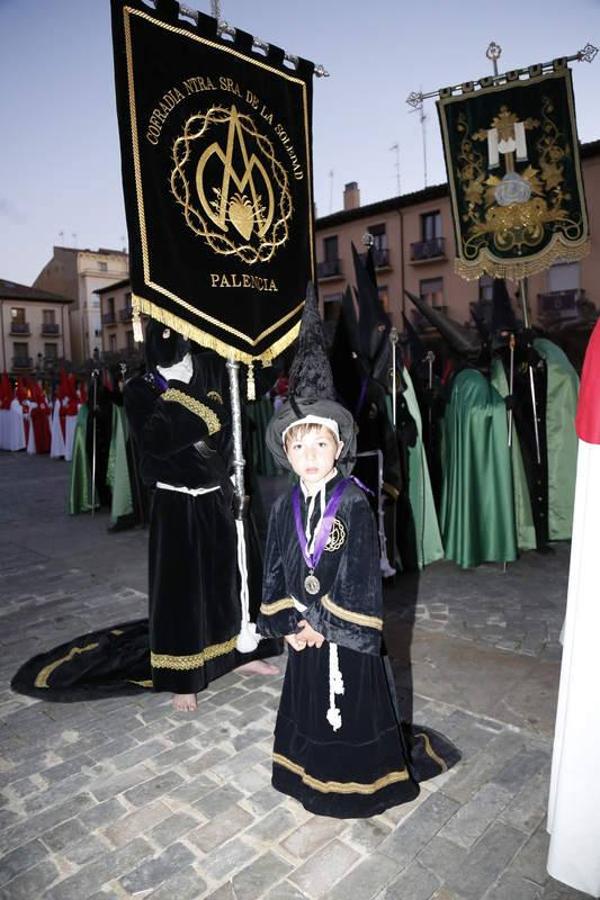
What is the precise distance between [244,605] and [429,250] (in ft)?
90.2

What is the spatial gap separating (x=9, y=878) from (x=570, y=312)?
86.8ft

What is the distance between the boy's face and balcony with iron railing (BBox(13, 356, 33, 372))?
50.4 metres

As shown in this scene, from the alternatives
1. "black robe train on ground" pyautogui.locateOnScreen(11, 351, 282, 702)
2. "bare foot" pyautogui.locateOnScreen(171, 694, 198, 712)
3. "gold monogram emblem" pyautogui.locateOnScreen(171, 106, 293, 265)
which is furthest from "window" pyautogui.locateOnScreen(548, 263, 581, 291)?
"bare foot" pyautogui.locateOnScreen(171, 694, 198, 712)

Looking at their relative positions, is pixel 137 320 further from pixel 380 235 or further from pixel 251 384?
pixel 380 235

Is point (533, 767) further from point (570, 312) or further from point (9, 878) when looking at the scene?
point (570, 312)

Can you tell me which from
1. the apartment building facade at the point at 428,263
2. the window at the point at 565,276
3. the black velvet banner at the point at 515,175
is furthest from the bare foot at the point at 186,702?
the window at the point at 565,276

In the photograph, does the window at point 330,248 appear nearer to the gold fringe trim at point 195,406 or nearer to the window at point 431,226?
the window at point 431,226

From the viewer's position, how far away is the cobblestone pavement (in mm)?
2188

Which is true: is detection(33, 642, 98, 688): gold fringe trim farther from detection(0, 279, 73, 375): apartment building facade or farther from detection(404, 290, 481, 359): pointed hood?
detection(0, 279, 73, 375): apartment building facade

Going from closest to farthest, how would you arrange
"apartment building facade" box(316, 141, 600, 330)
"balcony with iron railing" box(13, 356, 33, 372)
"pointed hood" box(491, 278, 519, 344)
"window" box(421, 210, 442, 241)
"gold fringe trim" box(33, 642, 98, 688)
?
"gold fringe trim" box(33, 642, 98, 688) < "pointed hood" box(491, 278, 519, 344) < "apartment building facade" box(316, 141, 600, 330) < "window" box(421, 210, 442, 241) < "balcony with iron railing" box(13, 356, 33, 372)

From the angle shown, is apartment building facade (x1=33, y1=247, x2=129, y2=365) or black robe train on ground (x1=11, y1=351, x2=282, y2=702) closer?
black robe train on ground (x1=11, y1=351, x2=282, y2=702)

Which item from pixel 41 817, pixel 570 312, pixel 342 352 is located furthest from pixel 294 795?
pixel 570 312

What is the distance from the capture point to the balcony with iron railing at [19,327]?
1842 inches

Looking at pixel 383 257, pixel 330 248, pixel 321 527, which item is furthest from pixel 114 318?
pixel 321 527
